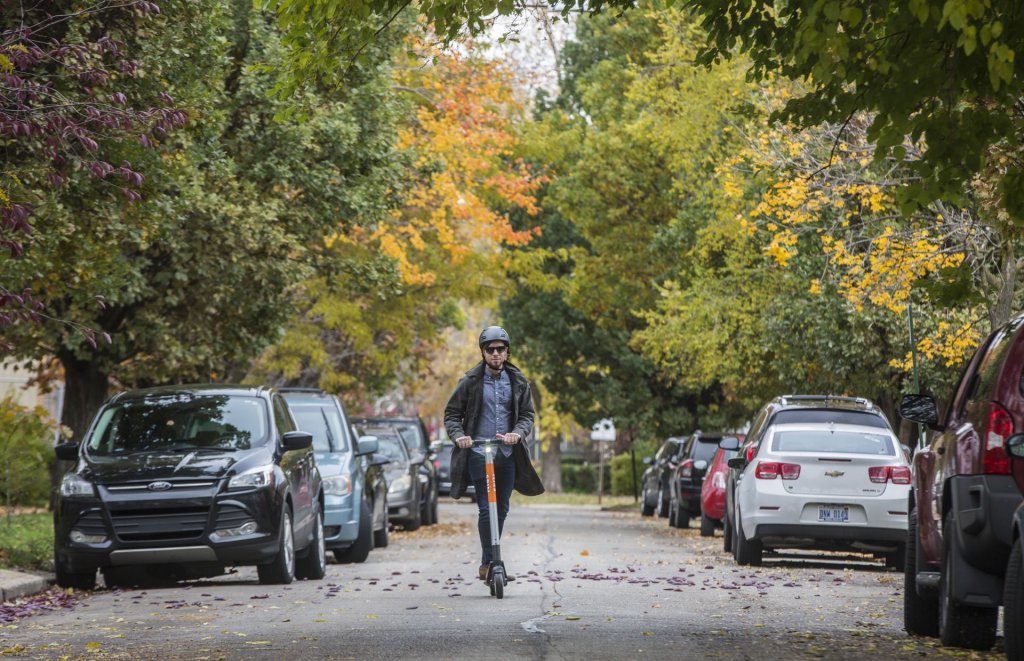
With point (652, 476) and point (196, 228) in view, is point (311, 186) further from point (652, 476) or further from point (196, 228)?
point (652, 476)

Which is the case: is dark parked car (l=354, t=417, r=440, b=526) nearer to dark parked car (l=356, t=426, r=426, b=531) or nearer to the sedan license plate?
dark parked car (l=356, t=426, r=426, b=531)

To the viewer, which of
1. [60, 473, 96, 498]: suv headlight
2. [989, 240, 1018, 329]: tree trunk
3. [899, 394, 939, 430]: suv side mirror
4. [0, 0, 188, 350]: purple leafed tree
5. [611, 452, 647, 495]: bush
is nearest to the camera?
[899, 394, 939, 430]: suv side mirror

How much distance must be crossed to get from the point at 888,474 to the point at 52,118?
960 cm

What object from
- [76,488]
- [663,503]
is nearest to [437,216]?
[663,503]

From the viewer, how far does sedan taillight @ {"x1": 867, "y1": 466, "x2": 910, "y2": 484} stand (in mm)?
17328

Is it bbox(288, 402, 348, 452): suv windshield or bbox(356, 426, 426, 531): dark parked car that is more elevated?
bbox(288, 402, 348, 452): suv windshield

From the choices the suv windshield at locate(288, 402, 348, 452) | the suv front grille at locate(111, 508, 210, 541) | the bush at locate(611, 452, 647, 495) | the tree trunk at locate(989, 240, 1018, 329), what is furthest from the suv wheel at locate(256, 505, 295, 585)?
the bush at locate(611, 452, 647, 495)

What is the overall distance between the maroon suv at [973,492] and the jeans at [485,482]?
3.53 meters

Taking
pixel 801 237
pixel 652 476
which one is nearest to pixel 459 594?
pixel 801 237

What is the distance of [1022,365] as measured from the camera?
8531 mm

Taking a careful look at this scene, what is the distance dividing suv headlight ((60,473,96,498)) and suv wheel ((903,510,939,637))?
23.1ft

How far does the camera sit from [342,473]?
1858 centimetres

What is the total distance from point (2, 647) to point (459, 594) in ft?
13.5

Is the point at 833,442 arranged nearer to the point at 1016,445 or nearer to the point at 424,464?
the point at 1016,445
